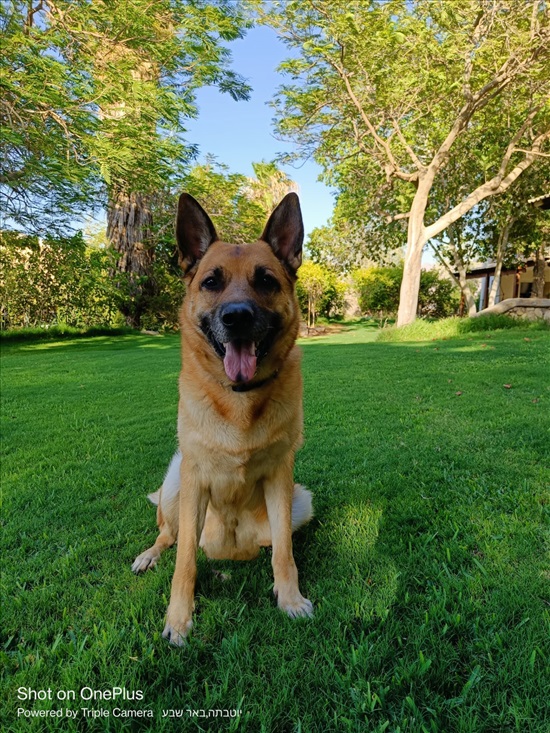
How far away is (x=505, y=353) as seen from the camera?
29.0 ft

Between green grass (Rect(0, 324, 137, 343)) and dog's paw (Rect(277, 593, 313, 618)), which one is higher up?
green grass (Rect(0, 324, 137, 343))

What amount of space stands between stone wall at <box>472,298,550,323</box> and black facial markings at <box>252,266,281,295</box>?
14938 mm

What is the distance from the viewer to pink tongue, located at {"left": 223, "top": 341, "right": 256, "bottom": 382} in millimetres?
2031

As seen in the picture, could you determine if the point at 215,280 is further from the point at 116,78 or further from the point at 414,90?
the point at 414,90

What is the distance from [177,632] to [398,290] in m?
27.7

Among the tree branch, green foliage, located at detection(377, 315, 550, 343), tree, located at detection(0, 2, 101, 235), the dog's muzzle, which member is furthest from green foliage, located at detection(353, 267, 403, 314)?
the dog's muzzle

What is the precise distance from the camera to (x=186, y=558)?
192cm

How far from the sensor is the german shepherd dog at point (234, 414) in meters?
1.96

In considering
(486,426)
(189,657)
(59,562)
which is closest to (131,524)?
(59,562)

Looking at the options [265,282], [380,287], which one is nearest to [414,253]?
[380,287]

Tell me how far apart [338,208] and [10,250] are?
49.1ft

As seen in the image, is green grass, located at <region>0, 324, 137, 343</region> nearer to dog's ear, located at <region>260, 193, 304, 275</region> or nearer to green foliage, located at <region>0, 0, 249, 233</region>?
green foliage, located at <region>0, 0, 249, 233</region>

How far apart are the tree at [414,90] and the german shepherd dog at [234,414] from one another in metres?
12.6

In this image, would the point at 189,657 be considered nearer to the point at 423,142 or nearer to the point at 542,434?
the point at 542,434
